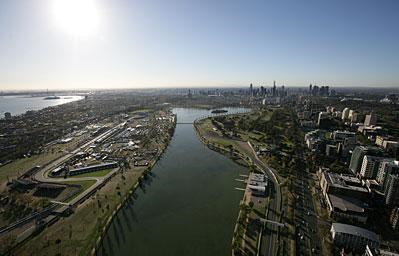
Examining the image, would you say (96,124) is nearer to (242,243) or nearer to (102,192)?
(102,192)

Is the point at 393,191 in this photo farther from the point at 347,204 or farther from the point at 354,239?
the point at 354,239

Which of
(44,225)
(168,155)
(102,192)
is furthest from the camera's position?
(168,155)

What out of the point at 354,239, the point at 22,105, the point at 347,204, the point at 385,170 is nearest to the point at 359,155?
the point at 385,170

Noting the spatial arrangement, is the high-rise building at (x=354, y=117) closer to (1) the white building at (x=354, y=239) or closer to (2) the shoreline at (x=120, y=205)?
(2) the shoreline at (x=120, y=205)

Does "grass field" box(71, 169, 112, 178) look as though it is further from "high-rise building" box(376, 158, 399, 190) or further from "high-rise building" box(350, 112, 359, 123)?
"high-rise building" box(350, 112, 359, 123)

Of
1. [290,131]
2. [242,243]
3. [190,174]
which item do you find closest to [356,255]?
[242,243]
